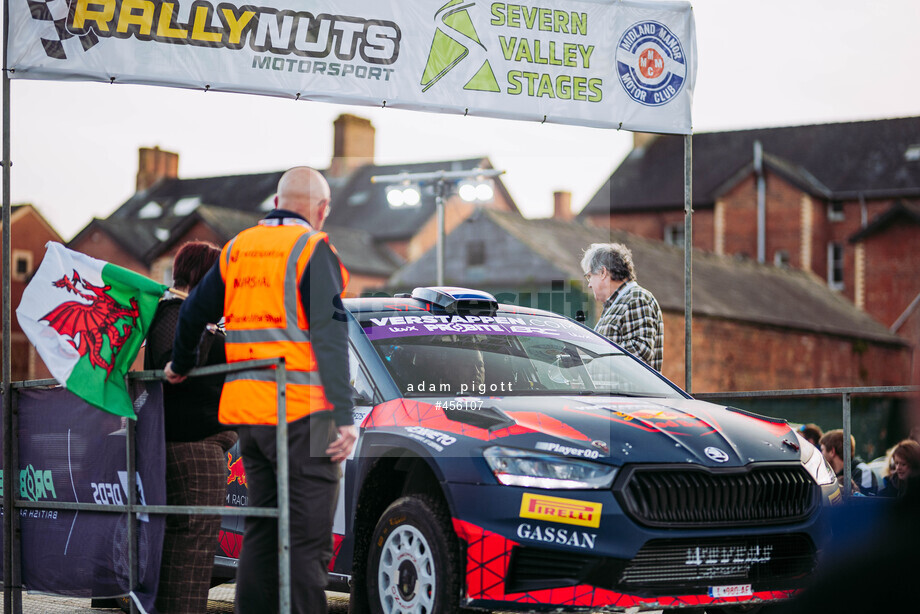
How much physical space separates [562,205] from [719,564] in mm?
74471

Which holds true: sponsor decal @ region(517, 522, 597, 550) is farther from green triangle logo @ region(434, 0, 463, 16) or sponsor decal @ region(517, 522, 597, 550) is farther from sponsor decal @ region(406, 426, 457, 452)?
green triangle logo @ region(434, 0, 463, 16)

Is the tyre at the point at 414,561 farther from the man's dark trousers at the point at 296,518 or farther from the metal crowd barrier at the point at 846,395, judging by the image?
the metal crowd barrier at the point at 846,395

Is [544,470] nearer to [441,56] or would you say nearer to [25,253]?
[441,56]

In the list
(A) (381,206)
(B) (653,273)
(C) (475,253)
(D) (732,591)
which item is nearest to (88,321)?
(D) (732,591)

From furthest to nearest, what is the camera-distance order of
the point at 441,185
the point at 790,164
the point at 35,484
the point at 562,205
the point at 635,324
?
the point at 562,205 → the point at 790,164 → the point at 441,185 → the point at 635,324 → the point at 35,484

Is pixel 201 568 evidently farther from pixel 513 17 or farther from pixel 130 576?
pixel 513 17

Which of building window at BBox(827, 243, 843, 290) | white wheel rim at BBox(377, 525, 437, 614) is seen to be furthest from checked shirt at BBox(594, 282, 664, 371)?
building window at BBox(827, 243, 843, 290)

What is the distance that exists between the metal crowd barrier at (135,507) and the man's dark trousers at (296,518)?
0.37 feet

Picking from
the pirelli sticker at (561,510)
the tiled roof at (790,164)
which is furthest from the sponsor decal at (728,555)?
the tiled roof at (790,164)

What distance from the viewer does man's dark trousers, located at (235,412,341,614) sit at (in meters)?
5.23

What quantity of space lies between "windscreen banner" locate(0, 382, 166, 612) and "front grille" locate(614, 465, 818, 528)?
2.33 metres

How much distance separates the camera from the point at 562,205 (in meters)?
79.3

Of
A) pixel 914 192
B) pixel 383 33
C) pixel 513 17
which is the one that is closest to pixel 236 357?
pixel 383 33

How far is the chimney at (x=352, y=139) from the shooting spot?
72000 mm
